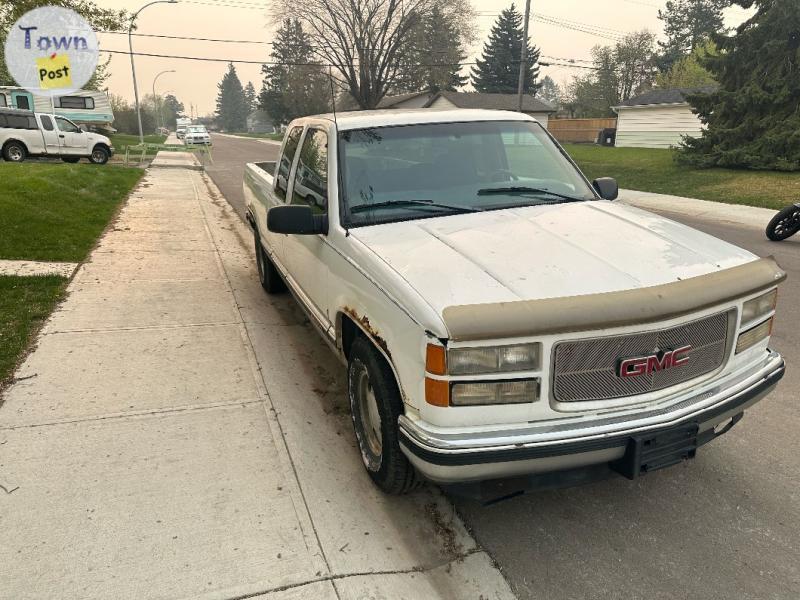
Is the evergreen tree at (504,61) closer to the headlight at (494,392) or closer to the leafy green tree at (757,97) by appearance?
the leafy green tree at (757,97)

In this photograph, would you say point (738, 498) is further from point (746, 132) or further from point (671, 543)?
point (746, 132)

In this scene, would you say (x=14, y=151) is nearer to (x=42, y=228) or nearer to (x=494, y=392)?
(x=42, y=228)

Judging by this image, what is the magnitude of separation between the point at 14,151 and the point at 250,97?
538ft

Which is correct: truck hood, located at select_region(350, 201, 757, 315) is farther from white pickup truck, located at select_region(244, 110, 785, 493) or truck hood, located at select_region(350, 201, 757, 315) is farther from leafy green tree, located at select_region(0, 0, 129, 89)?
leafy green tree, located at select_region(0, 0, 129, 89)

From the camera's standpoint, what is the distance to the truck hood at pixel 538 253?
2.44 meters

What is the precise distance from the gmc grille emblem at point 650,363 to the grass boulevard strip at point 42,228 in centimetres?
391

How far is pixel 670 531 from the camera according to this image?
109 inches

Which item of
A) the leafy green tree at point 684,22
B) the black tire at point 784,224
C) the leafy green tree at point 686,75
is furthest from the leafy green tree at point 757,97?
the leafy green tree at point 684,22

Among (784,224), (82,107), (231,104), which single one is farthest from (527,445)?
(231,104)

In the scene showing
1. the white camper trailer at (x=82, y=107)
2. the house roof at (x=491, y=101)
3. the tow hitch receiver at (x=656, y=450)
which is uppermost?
the house roof at (x=491, y=101)

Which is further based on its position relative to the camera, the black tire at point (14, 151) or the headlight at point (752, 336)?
the black tire at point (14, 151)

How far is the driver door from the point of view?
21234 millimetres

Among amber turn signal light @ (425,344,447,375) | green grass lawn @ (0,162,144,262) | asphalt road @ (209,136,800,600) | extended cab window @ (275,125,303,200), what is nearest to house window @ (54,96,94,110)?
green grass lawn @ (0,162,144,262)

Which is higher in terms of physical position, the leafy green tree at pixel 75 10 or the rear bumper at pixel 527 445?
the leafy green tree at pixel 75 10
